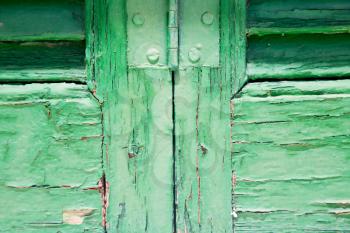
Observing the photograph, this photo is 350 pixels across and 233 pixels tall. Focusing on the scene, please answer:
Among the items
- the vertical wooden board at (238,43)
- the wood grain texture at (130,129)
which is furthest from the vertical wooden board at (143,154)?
the vertical wooden board at (238,43)

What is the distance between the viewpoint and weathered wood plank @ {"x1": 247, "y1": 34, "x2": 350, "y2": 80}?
0.85m

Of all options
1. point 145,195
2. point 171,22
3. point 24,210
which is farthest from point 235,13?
point 24,210

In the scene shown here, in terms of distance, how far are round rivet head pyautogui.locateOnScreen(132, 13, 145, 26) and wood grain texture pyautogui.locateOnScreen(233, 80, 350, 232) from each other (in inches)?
8.6

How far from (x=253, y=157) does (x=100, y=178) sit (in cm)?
28

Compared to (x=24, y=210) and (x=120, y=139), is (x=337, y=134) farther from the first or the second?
(x=24, y=210)

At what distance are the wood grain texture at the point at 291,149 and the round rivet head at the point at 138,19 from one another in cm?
22

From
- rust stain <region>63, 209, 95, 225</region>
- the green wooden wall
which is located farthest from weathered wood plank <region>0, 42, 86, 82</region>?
rust stain <region>63, 209, 95, 225</region>

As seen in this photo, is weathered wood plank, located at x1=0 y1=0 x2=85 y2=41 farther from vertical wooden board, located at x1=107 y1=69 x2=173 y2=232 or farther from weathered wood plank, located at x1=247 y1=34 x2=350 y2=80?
weathered wood plank, located at x1=247 y1=34 x2=350 y2=80

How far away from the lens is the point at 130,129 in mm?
841

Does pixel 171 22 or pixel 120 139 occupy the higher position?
pixel 171 22

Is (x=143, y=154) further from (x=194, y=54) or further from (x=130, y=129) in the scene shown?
(x=194, y=54)

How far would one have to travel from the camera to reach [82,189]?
2.76 ft

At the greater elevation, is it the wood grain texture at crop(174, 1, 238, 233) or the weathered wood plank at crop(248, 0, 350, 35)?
the weathered wood plank at crop(248, 0, 350, 35)

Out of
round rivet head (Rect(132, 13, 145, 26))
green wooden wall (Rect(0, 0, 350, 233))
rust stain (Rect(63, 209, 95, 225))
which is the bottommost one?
rust stain (Rect(63, 209, 95, 225))
